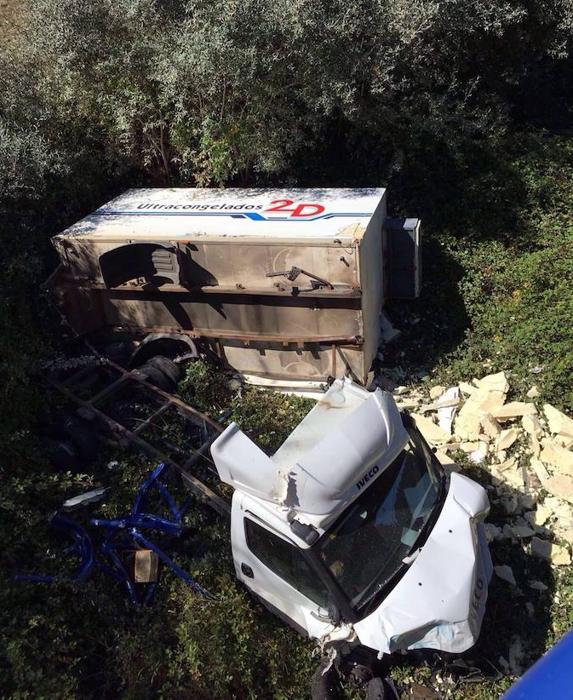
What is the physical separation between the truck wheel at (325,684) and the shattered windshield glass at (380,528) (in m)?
0.74

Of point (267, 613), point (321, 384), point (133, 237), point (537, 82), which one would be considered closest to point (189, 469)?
point (267, 613)

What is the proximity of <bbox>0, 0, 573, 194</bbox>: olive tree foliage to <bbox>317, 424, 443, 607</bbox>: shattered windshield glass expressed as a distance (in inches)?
222

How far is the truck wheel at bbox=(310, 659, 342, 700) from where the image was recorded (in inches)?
171

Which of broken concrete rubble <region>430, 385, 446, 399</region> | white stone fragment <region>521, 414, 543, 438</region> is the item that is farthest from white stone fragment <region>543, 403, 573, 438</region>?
broken concrete rubble <region>430, 385, 446, 399</region>

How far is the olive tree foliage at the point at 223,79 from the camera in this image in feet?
25.6

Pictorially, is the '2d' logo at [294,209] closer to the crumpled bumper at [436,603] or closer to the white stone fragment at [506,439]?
the white stone fragment at [506,439]

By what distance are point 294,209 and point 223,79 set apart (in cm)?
232

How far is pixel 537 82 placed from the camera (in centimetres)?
1171

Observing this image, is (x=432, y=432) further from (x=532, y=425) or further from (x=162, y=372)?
(x=162, y=372)

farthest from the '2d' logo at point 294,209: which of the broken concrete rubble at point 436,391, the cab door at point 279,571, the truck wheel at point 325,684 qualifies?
the truck wheel at point 325,684

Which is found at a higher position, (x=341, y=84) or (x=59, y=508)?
(x=341, y=84)

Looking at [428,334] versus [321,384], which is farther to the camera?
[428,334]

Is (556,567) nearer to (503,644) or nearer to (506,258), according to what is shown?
(503,644)

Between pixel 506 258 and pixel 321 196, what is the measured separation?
313 cm
